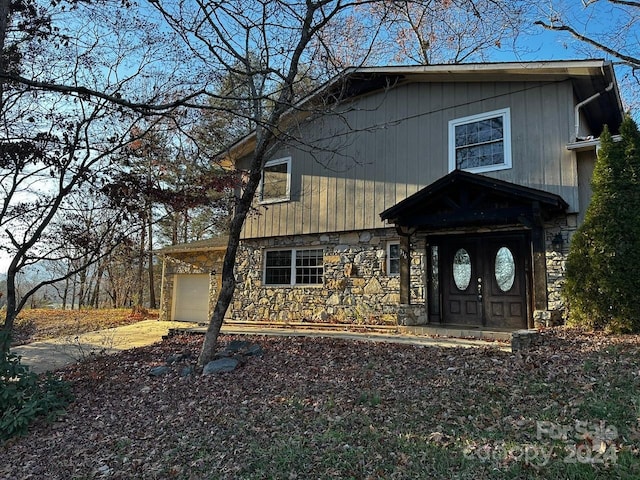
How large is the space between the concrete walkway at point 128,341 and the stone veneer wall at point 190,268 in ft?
6.50

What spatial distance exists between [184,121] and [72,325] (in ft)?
32.5

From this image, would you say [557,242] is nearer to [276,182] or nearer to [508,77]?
[508,77]

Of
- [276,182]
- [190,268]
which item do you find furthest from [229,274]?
[190,268]

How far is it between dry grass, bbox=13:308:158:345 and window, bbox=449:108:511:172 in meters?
11.3

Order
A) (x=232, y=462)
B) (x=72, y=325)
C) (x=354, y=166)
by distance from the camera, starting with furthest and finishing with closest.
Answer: (x=72, y=325) < (x=354, y=166) < (x=232, y=462)

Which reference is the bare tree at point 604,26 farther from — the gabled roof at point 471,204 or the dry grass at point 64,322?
the dry grass at point 64,322

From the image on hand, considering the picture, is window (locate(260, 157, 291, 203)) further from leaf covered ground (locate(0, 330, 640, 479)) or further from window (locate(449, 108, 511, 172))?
leaf covered ground (locate(0, 330, 640, 479))

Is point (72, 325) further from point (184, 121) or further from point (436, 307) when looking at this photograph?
point (436, 307)

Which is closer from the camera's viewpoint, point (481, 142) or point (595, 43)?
point (481, 142)

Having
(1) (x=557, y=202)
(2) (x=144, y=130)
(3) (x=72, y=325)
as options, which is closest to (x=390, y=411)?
(1) (x=557, y=202)

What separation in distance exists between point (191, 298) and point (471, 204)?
31.8ft

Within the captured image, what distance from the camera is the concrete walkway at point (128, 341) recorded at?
715 centimetres

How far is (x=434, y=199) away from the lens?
8523mm

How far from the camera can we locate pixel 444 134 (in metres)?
9.16
